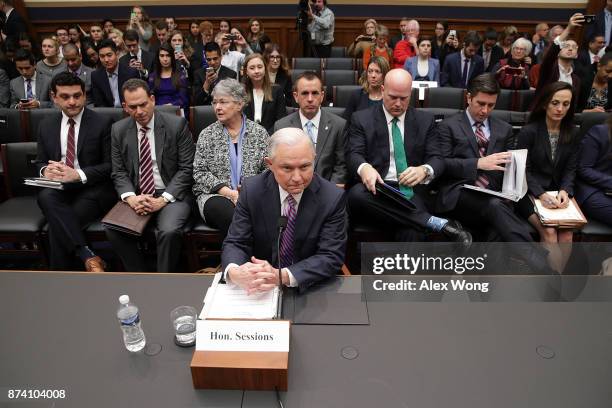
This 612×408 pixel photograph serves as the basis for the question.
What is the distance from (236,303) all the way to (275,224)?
500 millimetres

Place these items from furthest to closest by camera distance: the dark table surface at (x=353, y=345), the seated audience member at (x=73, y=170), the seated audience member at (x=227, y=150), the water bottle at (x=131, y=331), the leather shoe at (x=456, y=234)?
the seated audience member at (x=227, y=150)
the seated audience member at (x=73, y=170)
the leather shoe at (x=456, y=234)
the water bottle at (x=131, y=331)
the dark table surface at (x=353, y=345)

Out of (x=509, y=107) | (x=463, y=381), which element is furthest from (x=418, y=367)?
(x=509, y=107)

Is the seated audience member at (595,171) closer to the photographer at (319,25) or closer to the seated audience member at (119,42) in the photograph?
the photographer at (319,25)

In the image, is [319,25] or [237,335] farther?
[319,25]

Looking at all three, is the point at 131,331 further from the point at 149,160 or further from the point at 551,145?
the point at 551,145

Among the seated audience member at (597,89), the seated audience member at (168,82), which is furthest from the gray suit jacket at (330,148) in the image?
the seated audience member at (597,89)

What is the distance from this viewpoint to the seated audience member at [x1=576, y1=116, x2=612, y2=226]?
8.83ft

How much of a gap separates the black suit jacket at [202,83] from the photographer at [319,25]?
8.08 ft

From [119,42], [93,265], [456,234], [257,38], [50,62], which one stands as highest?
[257,38]

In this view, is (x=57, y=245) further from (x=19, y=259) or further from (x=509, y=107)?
(x=509, y=107)

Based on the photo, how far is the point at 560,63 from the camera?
4152 mm

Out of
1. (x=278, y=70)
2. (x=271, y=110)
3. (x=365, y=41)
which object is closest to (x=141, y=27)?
(x=278, y=70)

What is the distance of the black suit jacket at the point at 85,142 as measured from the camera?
9.40 ft

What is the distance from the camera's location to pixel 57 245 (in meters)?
2.59
